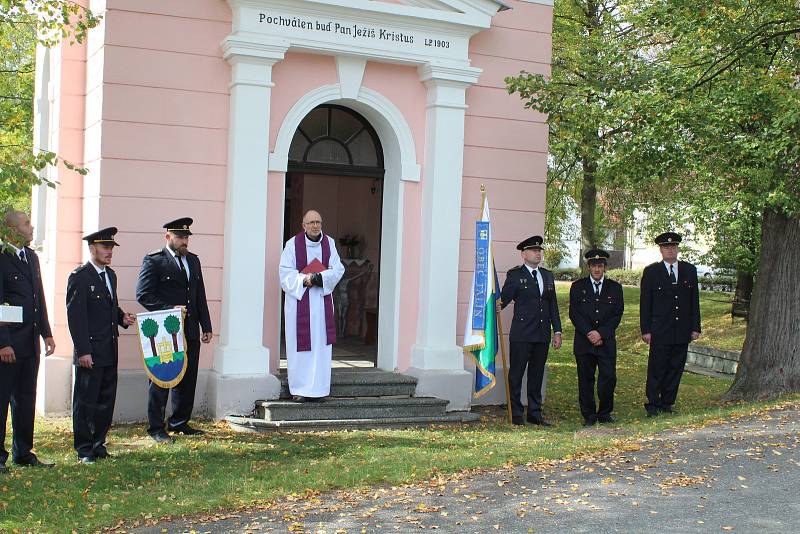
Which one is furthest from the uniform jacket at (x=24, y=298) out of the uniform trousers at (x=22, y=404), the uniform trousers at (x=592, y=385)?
the uniform trousers at (x=592, y=385)

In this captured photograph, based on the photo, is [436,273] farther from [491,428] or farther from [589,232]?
[589,232]

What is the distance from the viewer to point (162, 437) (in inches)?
356

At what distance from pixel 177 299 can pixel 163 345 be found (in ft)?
1.78

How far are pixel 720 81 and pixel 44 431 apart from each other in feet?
27.9

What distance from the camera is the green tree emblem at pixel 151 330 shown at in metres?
8.72

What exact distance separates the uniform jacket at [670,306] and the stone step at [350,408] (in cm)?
261

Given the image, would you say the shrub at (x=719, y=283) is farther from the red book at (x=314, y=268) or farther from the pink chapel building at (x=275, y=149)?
the red book at (x=314, y=268)

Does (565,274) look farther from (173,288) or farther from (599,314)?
(173,288)

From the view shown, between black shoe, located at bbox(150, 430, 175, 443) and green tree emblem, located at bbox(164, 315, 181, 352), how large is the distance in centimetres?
85

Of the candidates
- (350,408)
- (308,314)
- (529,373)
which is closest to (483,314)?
(529,373)

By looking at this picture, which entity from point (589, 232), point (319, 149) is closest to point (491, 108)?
point (319, 149)

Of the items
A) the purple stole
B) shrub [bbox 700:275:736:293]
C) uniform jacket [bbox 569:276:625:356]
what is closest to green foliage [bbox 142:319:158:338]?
the purple stole

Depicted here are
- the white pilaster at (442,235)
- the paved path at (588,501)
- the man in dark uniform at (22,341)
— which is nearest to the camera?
the paved path at (588,501)

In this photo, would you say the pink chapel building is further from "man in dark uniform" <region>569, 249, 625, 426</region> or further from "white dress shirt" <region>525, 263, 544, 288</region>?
"man in dark uniform" <region>569, 249, 625, 426</region>
